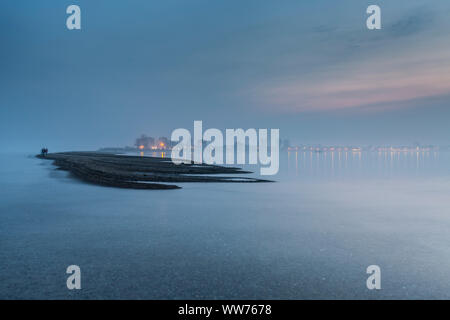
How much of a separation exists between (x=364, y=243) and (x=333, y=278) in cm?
412

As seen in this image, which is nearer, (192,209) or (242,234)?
(242,234)

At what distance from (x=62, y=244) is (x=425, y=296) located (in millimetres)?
11015

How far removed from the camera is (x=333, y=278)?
748cm

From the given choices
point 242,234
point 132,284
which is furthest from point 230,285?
point 242,234

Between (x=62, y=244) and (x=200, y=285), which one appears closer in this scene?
(x=200, y=285)

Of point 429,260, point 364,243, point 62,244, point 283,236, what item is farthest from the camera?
point 283,236

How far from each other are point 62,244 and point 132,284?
4.55 meters

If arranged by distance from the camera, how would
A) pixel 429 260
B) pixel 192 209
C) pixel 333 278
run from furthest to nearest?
1. pixel 192 209
2. pixel 429 260
3. pixel 333 278

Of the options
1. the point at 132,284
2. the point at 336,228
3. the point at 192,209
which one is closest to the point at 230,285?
the point at 132,284

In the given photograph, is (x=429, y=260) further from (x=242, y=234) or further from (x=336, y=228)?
(x=242, y=234)

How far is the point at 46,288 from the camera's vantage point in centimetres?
675
